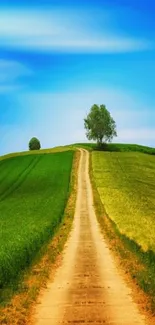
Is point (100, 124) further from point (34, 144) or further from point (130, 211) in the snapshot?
point (130, 211)

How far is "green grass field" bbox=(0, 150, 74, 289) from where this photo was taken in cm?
2452

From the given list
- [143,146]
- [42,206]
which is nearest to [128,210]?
[42,206]

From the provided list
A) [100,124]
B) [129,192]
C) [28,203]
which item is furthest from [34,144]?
[28,203]

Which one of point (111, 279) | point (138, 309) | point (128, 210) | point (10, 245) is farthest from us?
point (128, 210)

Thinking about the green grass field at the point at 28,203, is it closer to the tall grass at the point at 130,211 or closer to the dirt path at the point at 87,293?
the dirt path at the point at 87,293

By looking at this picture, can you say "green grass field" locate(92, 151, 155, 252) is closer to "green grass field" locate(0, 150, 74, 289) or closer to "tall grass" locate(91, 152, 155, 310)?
"tall grass" locate(91, 152, 155, 310)

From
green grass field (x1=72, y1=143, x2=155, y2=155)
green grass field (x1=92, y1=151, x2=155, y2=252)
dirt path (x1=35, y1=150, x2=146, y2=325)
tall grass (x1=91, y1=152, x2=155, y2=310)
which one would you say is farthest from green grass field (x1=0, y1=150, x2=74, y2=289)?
green grass field (x1=72, y1=143, x2=155, y2=155)

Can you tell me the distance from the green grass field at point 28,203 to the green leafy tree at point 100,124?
27.3 m

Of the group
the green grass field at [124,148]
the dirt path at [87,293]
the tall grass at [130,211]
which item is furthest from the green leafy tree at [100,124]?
the dirt path at [87,293]

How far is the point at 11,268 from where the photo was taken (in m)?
21.4

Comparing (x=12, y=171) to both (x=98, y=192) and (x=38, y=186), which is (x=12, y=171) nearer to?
(x=38, y=186)

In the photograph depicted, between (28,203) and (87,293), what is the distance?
128 feet

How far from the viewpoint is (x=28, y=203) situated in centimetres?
5662

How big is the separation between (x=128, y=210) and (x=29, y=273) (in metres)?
27.2
